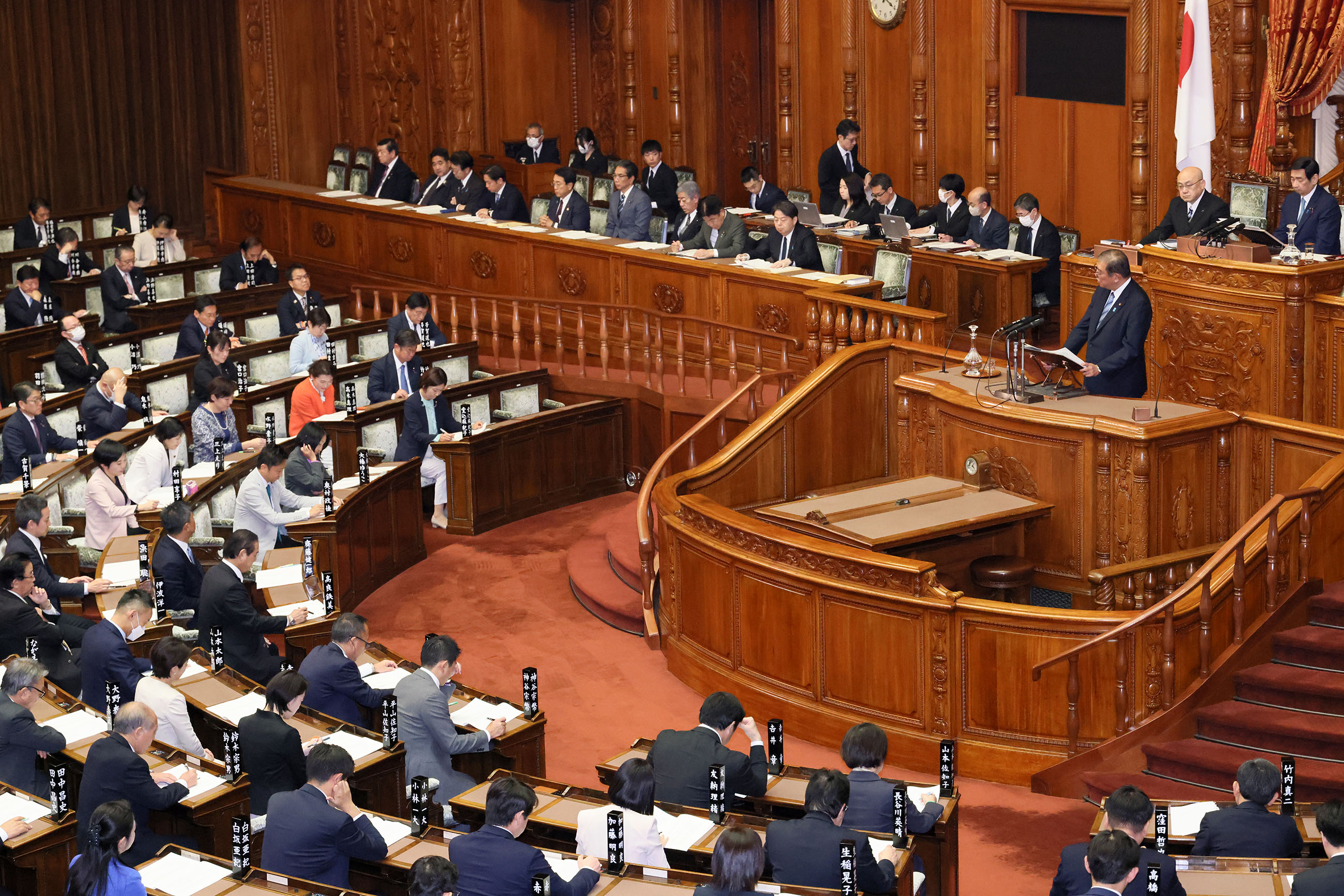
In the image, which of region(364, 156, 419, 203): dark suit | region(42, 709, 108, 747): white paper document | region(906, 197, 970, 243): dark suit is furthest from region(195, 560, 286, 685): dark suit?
region(364, 156, 419, 203): dark suit

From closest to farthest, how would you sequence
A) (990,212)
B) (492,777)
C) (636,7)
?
(492,777) < (990,212) < (636,7)

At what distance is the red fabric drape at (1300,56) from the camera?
37.0 ft

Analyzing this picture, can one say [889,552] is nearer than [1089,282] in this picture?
Yes

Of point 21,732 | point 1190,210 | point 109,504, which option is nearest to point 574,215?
point 1190,210

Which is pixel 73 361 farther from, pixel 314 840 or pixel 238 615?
pixel 314 840

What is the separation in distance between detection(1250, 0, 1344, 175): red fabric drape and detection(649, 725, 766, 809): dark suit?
736cm

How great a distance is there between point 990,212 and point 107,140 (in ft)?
32.6

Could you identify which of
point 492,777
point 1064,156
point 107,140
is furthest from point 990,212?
point 107,140

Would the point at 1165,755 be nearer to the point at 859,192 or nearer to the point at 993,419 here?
the point at 993,419

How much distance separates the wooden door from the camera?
16.9 meters

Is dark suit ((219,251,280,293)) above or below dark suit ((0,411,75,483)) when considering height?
above

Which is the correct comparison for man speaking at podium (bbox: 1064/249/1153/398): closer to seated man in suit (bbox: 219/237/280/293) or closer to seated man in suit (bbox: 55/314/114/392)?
seated man in suit (bbox: 55/314/114/392)

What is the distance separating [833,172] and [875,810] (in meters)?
9.44

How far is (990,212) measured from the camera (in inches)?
494
